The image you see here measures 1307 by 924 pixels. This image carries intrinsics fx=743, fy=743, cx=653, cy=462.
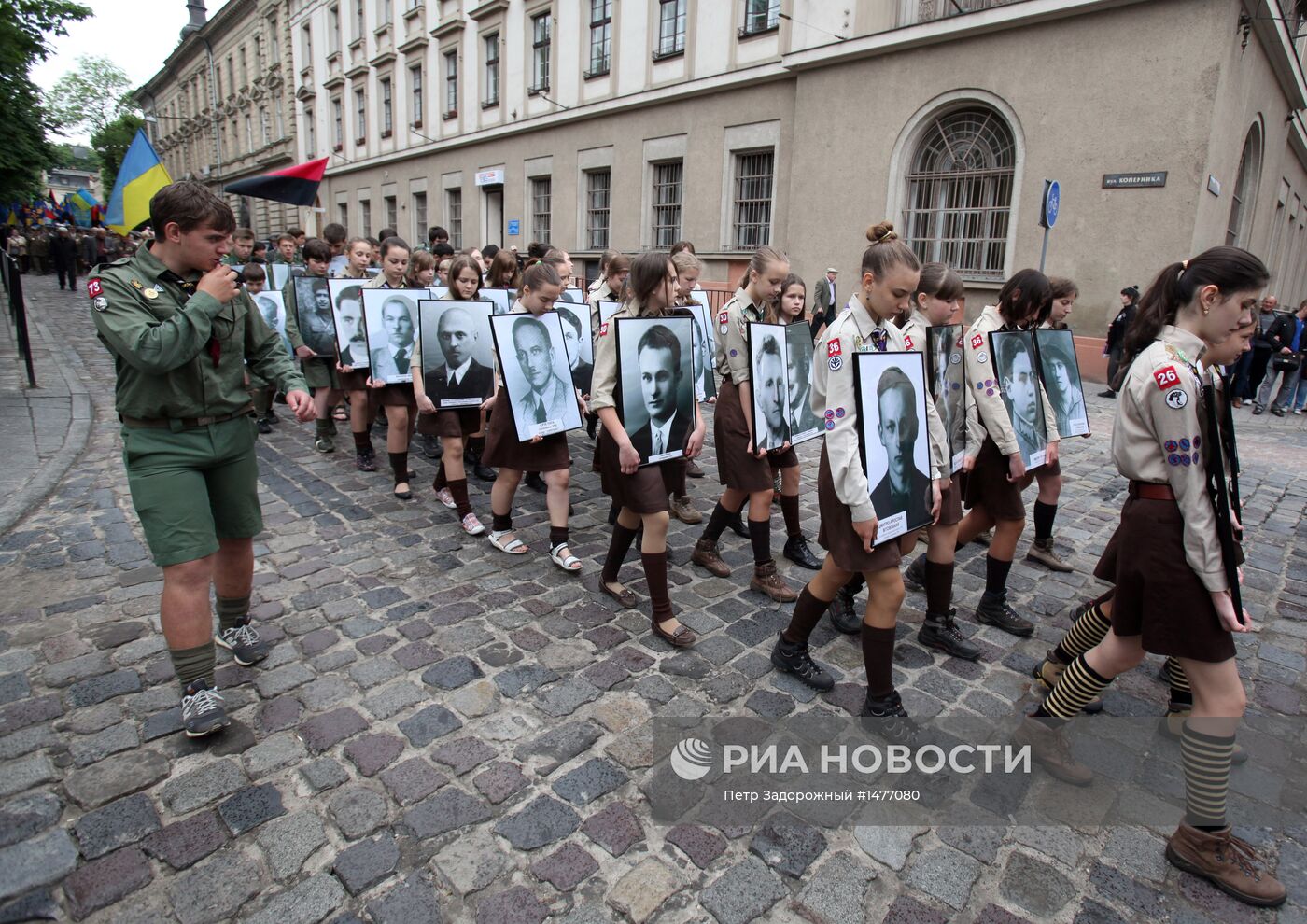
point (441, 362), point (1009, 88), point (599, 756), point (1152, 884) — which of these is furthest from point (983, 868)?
point (1009, 88)

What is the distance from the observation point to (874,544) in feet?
9.50

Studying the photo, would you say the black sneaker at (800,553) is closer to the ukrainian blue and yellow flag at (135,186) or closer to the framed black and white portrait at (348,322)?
the framed black and white portrait at (348,322)

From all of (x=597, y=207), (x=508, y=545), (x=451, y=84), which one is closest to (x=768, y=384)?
(x=508, y=545)

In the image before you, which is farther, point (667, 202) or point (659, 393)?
point (667, 202)

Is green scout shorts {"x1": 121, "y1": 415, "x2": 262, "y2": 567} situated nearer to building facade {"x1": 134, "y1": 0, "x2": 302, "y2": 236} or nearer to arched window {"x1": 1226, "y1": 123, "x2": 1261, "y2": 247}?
arched window {"x1": 1226, "y1": 123, "x2": 1261, "y2": 247}

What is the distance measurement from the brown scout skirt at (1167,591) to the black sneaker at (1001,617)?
1.53 metres

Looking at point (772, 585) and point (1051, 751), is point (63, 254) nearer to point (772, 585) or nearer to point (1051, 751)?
point (772, 585)

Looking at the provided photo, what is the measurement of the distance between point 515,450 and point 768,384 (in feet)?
5.45

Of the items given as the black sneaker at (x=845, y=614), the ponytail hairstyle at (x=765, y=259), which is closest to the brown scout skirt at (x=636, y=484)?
the black sneaker at (x=845, y=614)

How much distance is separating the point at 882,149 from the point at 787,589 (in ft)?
41.3

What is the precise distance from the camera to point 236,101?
149ft

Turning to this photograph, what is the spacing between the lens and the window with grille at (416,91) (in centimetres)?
2877

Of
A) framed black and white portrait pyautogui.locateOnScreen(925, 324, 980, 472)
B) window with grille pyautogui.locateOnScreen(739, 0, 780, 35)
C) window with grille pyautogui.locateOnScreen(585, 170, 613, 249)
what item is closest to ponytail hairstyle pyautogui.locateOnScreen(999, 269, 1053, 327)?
framed black and white portrait pyautogui.locateOnScreen(925, 324, 980, 472)

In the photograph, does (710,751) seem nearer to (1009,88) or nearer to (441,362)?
(441,362)
